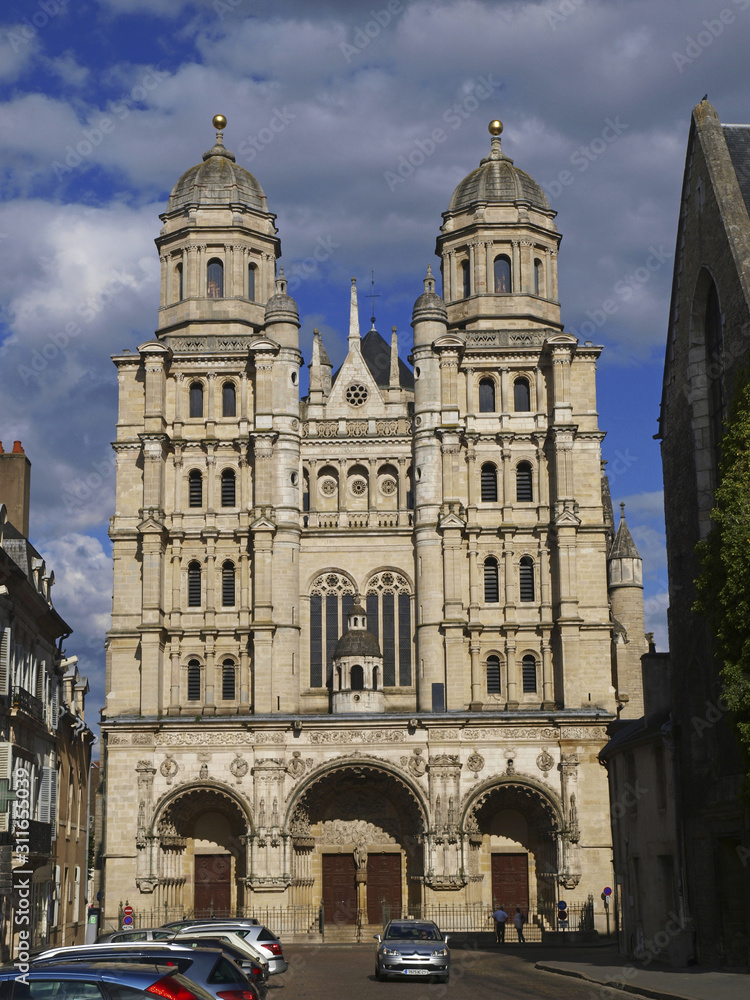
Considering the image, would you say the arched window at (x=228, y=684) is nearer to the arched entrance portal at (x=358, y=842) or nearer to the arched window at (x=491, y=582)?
the arched entrance portal at (x=358, y=842)

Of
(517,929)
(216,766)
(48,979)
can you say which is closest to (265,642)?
(216,766)

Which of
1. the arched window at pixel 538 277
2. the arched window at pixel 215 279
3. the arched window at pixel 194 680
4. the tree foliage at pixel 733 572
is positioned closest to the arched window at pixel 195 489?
the arched window at pixel 194 680

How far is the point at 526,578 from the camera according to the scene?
5372 cm

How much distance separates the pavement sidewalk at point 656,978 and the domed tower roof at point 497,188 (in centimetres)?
3298

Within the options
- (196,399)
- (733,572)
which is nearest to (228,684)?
(196,399)

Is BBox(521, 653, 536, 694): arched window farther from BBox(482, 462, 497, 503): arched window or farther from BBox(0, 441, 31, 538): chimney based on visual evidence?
BBox(0, 441, 31, 538): chimney

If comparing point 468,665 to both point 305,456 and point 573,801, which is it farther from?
point 305,456

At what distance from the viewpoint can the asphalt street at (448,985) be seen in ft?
79.1

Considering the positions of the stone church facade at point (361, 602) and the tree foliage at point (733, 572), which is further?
the stone church facade at point (361, 602)

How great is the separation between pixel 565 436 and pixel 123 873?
23.0 metres

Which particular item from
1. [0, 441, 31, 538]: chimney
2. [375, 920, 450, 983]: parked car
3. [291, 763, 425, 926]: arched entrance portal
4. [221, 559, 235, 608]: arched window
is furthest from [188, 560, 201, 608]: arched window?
[375, 920, 450, 983]: parked car

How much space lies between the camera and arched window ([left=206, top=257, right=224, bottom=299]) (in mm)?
58188

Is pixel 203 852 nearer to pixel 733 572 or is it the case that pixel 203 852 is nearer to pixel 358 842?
pixel 358 842

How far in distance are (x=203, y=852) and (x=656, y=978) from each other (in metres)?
28.7
